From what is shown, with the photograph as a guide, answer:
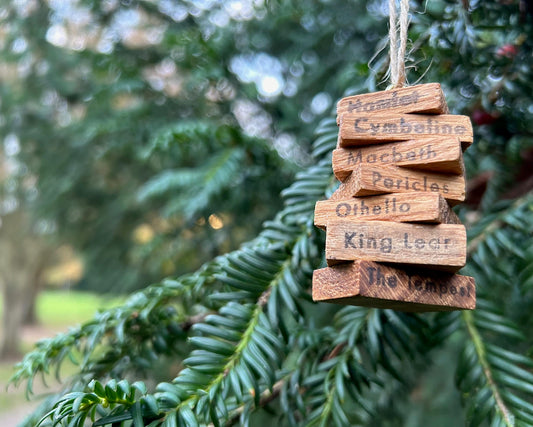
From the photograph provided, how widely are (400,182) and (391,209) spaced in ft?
0.14

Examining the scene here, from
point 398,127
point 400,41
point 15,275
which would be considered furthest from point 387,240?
point 15,275

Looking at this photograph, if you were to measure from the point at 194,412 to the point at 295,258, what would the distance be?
1.04 ft

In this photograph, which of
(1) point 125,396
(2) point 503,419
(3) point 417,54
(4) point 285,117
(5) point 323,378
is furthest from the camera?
(4) point 285,117

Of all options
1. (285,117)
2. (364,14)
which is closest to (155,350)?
(285,117)

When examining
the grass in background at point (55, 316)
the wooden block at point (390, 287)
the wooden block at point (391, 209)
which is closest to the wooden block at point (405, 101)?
the wooden block at point (391, 209)

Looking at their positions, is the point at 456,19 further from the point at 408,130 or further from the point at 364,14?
the point at 364,14

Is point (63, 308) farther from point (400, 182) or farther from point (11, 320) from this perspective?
point (400, 182)

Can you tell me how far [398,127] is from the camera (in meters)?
0.76

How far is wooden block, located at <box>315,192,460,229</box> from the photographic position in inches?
27.9

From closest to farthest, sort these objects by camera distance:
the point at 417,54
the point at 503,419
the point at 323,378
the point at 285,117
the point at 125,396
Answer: the point at 125,396
the point at 503,419
the point at 323,378
the point at 417,54
the point at 285,117

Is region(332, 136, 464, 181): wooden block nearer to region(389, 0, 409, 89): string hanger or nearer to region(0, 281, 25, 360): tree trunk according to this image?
region(389, 0, 409, 89): string hanger

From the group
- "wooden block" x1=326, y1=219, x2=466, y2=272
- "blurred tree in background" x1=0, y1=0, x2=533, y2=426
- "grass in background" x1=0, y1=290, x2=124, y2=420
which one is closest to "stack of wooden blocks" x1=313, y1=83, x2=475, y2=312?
"wooden block" x1=326, y1=219, x2=466, y2=272

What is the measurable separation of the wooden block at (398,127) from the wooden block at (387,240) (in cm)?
13

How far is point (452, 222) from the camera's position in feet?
2.56
